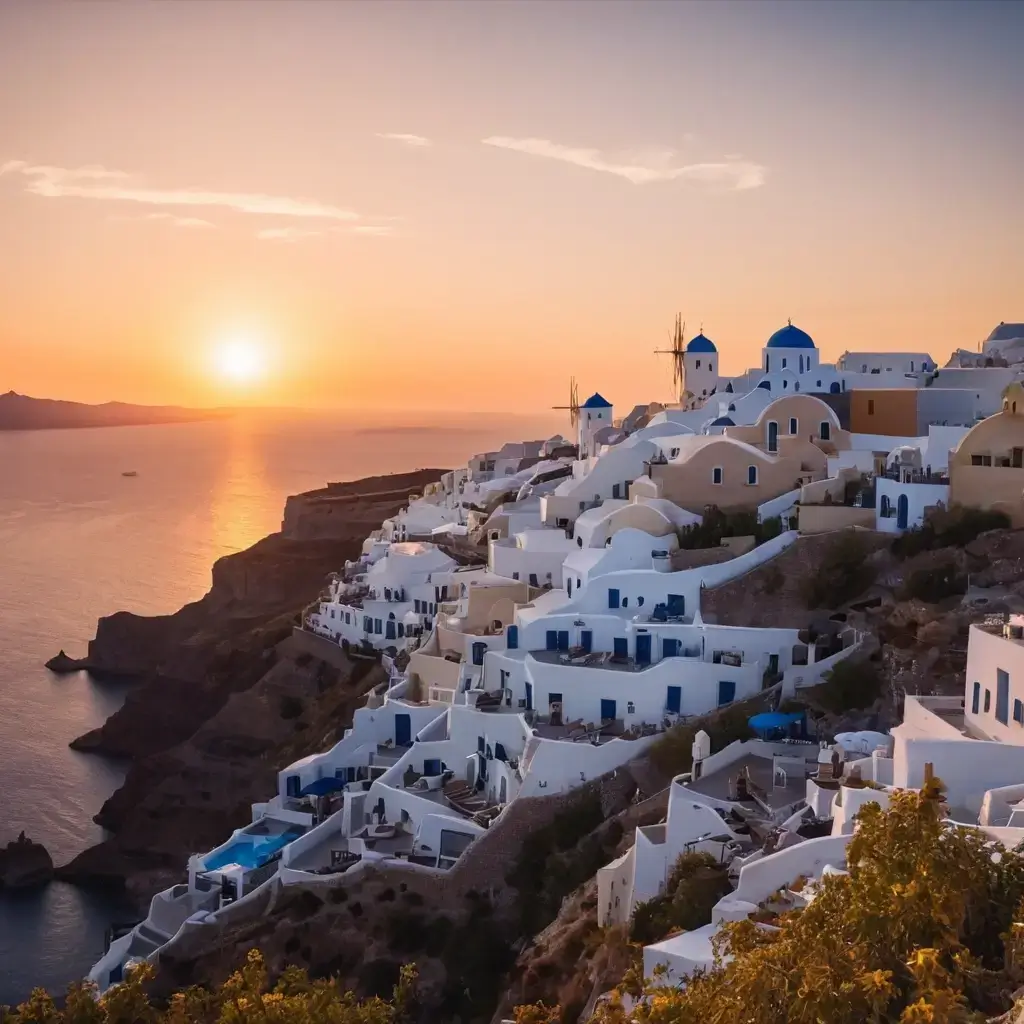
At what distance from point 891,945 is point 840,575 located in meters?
17.4

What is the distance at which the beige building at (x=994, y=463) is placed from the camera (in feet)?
88.0

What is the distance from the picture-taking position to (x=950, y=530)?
26625 millimetres

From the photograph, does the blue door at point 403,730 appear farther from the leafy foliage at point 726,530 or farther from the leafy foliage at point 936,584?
the leafy foliage at point 936,584

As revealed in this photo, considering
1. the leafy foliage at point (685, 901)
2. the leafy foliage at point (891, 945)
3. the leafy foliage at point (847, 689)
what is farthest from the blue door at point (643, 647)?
the leafy foliage at point (891, 945)

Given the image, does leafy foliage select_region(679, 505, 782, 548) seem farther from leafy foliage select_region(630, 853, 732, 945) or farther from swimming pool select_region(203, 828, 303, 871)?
leafy foliage select_region(630, 853, 732, 945)

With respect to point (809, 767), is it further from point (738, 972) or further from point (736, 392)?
point (736, 392)

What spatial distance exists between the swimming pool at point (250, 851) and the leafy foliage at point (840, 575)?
1348 cm

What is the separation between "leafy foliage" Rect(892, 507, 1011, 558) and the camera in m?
26.3

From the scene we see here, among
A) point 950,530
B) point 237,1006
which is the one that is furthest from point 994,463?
point 237,1006

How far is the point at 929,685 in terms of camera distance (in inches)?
872

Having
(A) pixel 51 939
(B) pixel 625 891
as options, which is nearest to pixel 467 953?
(B) pixel 625 891

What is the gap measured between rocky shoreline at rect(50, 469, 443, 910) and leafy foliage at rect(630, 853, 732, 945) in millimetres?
19727

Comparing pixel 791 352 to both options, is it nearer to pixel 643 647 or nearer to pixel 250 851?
pixel 643 647

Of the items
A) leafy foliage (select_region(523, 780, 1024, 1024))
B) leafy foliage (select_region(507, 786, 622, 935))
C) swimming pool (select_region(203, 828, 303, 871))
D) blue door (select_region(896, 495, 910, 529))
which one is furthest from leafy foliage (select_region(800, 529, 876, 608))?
leafy foliage (select_region(523, 780, 1024, 1024))
